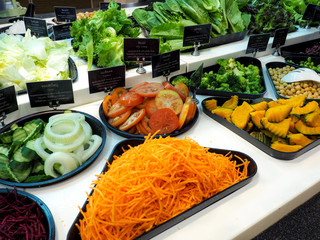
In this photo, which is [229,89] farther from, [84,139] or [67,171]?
[67,171]

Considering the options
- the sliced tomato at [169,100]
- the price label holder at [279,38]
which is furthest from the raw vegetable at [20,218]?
the price label holder at [279,38]

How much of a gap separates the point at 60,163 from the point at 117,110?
545mm

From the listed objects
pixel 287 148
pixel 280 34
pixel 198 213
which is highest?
pixel 280 34

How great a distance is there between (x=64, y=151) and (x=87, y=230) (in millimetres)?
507

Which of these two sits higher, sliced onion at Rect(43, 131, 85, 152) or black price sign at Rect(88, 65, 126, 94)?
black price sign at Rect(88, 65, 126, 94)

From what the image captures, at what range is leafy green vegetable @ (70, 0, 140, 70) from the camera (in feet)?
7.17

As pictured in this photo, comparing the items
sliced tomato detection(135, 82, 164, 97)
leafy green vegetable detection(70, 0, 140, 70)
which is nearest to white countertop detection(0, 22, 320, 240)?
sliced tomato detection(135, 82, 164, 97)

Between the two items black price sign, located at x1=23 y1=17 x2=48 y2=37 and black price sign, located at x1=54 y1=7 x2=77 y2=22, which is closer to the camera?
black price sign, located at x1=23 y1=17 x2=48 y2=37

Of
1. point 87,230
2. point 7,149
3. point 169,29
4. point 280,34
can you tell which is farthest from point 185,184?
point 280,34

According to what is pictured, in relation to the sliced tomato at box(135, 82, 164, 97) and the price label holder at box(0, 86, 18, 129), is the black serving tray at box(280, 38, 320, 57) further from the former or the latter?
the price label holder at box(0, 86, 18, 129)

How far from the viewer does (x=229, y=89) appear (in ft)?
7.02

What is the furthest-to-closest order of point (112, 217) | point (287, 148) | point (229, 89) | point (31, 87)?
point (229, 89) → point (31, 87) → point (287, 148) → point (112, 217)

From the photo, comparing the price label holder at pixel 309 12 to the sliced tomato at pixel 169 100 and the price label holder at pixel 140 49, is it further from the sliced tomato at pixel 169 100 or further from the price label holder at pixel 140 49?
the sliced tomato at pixel 169 100

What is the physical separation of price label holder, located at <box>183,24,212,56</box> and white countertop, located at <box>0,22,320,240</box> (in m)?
1.00
